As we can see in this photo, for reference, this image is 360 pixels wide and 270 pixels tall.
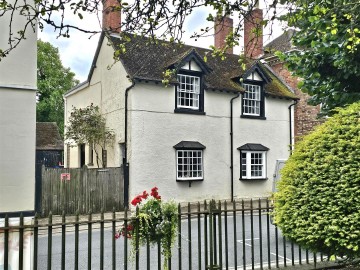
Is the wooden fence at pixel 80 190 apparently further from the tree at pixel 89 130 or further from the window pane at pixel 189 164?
the window pane at pixel 189 164

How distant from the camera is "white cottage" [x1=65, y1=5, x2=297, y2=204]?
1695 centimetres

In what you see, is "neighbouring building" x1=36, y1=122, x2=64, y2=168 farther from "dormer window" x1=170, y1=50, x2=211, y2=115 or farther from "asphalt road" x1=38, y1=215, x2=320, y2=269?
"asphalt road" x1=38, y1=215, x2=320, y2=269

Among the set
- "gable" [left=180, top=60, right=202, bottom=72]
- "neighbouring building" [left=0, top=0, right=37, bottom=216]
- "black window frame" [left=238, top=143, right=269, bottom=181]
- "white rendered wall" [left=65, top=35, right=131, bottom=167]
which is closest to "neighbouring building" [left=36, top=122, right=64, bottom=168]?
"white rendered wall" [left=65, top=35, right=131, bottom=167]

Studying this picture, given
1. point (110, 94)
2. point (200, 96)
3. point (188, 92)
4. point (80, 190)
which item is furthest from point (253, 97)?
point (80, 190)

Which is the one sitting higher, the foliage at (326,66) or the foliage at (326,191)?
the foliage at (326,66)

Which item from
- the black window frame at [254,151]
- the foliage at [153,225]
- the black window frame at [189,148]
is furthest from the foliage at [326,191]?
the black window frame at [254,151]

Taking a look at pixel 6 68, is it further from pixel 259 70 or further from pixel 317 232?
pixel 259 70

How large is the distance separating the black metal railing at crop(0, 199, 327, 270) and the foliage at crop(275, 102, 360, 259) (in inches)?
35.4

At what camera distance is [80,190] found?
15.5 meters

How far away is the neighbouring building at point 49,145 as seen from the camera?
3066cm

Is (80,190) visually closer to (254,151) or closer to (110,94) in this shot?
(110,94)

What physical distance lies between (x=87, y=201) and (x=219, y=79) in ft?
29.8

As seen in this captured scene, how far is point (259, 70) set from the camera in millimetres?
20156

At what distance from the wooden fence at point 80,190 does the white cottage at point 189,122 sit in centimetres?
56
